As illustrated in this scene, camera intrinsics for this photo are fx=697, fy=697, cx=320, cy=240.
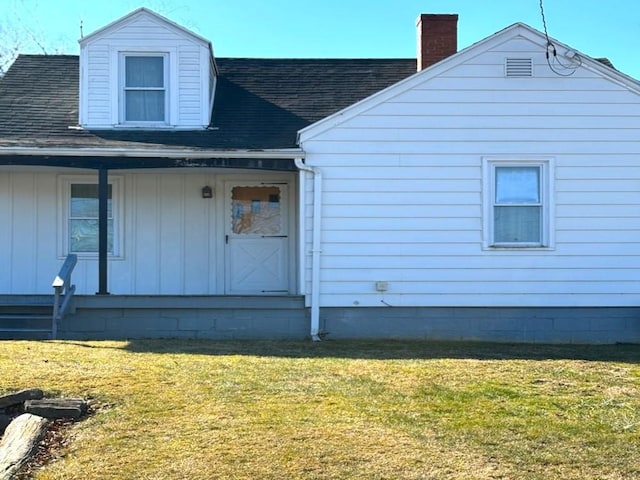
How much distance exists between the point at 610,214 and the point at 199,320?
6.45 m

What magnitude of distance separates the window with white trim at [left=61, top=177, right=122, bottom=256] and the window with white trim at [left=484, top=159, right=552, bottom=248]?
6.29 meters

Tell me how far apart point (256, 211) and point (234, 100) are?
7.22 ft

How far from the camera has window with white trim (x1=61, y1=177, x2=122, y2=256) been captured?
39.6 feet

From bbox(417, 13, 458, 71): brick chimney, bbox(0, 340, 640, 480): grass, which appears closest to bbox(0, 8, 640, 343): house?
bbox(0, 340, 640, 480): grass

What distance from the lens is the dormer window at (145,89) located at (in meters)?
12.1

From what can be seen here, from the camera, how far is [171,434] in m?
5.10

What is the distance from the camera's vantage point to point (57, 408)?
5.54 metres

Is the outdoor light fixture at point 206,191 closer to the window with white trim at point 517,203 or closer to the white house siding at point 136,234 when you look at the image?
the white house siding at point 136,234

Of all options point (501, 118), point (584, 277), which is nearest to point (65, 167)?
point (501, 118)

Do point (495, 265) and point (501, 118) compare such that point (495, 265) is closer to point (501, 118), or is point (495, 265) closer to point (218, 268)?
point (501, 118)

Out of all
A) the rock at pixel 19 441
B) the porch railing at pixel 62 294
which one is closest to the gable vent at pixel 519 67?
the porch railing at pixel 62 294

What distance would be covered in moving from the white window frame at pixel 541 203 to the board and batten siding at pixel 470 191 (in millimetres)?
81

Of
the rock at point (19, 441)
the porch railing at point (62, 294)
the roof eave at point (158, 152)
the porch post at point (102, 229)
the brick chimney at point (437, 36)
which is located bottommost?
the rock at point (19, 441)

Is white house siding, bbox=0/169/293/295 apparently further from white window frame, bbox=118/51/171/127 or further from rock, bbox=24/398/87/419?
rock, bbox=24/398/87/419
